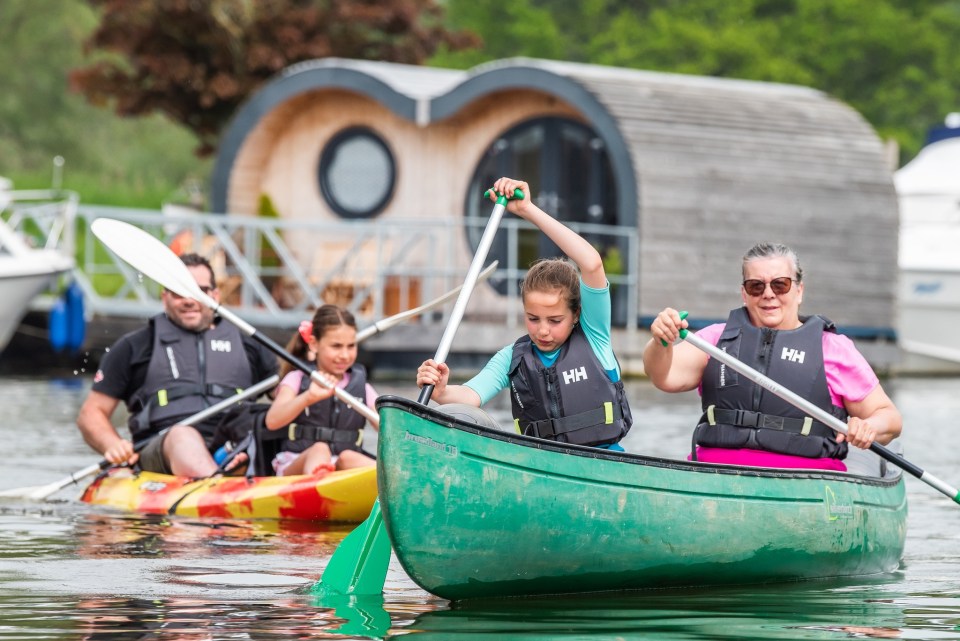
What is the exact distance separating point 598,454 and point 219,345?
3.57 m

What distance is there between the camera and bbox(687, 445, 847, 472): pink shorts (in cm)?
671

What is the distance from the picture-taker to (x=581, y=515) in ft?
19.0

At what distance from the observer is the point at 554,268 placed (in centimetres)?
602

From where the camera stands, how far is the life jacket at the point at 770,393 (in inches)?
262

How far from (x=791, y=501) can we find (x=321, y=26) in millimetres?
21008

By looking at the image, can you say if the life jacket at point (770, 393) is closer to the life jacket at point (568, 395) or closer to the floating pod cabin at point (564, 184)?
the life jacket at point (568, 395)

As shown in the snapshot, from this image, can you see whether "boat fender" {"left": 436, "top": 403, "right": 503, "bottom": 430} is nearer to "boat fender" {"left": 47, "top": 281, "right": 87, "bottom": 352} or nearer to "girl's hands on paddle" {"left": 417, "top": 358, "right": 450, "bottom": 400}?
"girl's hands on paddle" {"left": 417, "top": 358, "right": 450, "bottom": 400}

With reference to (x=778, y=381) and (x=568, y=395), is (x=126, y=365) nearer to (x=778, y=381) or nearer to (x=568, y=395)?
(x=568, y=395)

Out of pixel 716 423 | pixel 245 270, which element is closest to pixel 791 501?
pixel 716 423

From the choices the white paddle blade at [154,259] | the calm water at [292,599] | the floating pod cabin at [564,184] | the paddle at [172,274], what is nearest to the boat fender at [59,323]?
the floating pod cabin at [564,184]

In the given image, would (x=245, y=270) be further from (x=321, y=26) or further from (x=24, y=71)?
(x=24, y=71)

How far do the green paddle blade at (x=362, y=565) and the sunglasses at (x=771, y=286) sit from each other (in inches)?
62.2

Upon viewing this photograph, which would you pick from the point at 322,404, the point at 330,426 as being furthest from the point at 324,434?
the point at 322,404

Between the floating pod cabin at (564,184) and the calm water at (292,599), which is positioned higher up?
the floating pod cabin at (564,184)
